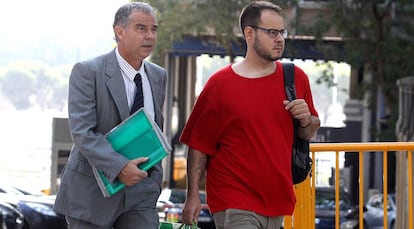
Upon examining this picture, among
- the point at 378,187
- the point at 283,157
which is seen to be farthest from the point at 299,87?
the point at 378,187

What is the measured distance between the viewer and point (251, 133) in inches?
217

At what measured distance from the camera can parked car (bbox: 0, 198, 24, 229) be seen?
45.5 ft

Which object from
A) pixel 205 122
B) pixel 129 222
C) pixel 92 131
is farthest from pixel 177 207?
pixel 92 131

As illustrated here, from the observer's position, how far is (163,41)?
1129 inches

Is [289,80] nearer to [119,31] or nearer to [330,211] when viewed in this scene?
[119,31]

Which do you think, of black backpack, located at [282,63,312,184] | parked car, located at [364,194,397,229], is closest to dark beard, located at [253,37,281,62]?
black backpack, located at [282,63,312,184]

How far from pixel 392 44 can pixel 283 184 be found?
74.4 feet

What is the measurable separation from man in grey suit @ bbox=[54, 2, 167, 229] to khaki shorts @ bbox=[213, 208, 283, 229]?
41 cm

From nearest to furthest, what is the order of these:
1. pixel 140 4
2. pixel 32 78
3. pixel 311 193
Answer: pixel 140 4, pixel 311 193, pixel 32 78

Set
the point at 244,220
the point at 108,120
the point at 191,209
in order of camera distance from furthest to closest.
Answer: the point at 191,209 → the point at 244,220 → the point at 108,120

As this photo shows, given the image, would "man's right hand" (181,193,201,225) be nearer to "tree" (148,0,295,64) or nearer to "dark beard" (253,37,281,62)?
"dark beard" (253,37,281,62)

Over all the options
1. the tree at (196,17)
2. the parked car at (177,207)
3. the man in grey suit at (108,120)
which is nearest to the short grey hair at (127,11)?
the man in grey suit at (108,120)

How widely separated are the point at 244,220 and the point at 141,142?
79 cm

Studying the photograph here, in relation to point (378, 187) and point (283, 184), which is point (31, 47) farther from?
point (283, 184)
